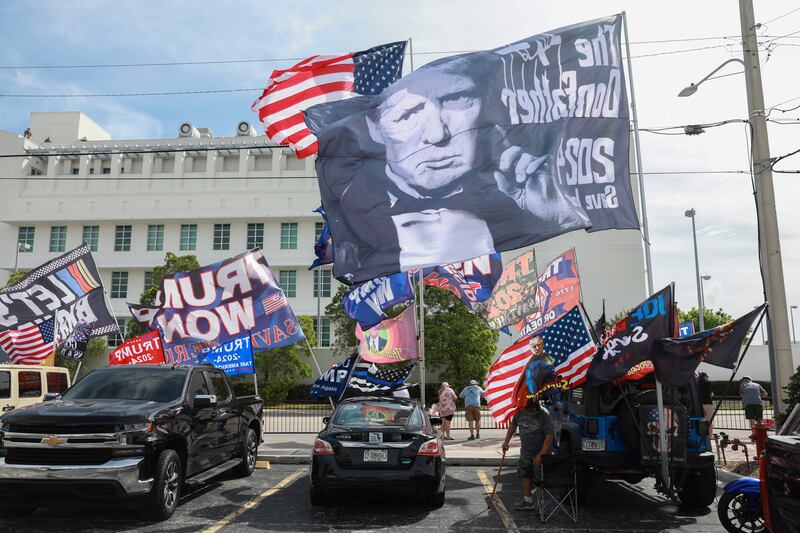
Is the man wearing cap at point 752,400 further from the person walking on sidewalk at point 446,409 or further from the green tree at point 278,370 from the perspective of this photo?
the green tree at point 278,370

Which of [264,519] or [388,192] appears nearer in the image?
[264,519]

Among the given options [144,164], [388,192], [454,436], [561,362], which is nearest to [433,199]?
[388,192]

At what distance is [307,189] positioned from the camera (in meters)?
49.2

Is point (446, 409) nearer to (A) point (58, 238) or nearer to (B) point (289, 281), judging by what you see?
(B) point (289, 281)

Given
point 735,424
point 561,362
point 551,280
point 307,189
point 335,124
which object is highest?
point 307,189

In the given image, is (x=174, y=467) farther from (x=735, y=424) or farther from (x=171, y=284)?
(x=735, y=424)

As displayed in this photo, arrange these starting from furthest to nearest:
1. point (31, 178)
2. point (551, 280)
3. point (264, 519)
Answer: point (31, 178) → point (551, 280) → point (264, 519)

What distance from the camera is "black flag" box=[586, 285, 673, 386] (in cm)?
766

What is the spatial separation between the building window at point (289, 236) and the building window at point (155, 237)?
9.63 metres

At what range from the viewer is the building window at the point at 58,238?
50.7 meters

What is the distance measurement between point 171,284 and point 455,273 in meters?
6.89

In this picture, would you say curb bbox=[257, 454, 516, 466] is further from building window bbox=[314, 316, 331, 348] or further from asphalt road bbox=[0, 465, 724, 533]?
building window bbox=[314, 316, 331, 348]

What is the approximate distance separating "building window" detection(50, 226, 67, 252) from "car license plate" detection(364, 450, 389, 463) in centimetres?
5019

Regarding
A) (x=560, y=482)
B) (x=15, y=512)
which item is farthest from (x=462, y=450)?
(x=15, y=512)
